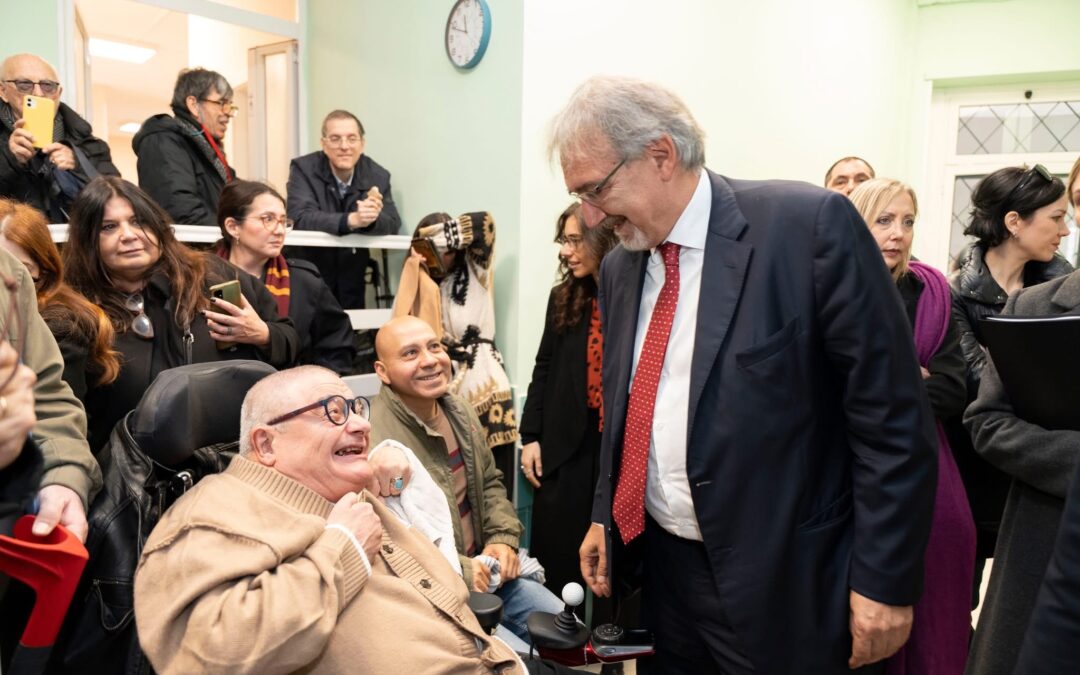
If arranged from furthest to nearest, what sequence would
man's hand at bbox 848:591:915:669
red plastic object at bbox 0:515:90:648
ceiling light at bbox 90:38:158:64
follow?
ceiling light at bbox 90:38:158:64, man's hand at bbox 848:591:915:669, red plastic object at bbox 0:515:90:648

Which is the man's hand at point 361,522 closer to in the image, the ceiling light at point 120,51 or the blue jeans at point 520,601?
the blue jeans at point 520,601

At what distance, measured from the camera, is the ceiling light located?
6.27 metres

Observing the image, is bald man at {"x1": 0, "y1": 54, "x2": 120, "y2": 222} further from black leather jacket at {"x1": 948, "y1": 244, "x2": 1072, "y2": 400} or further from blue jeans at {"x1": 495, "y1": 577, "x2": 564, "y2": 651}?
black leather jacket at {"x1": 948, "y1": 244, "x2": 1072, "y2": 400}

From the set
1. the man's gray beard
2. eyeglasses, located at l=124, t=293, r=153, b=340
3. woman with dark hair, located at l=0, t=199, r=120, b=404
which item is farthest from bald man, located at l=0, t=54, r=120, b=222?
the man's gray beard

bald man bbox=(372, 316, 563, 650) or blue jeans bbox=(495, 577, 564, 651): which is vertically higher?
bald man bbox=(372, 316, 563, 650)

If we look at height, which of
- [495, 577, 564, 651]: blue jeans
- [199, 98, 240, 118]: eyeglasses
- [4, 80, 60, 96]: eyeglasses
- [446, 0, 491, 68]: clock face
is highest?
[446, 0, 491, 68]: clock face

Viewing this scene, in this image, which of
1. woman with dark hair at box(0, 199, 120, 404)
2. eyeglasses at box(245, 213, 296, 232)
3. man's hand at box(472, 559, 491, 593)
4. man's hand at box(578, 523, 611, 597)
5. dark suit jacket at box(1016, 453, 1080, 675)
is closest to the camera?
dark suit jacket at box(1016, 453, 1080, 675)

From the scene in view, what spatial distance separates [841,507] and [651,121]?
0.79 m

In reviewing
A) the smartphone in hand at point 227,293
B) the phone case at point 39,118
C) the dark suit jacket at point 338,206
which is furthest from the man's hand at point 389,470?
the phone case at point 39,118

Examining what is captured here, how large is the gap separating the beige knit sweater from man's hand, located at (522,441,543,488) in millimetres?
1467

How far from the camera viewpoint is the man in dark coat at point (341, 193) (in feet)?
12.1

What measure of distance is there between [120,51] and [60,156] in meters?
4.42

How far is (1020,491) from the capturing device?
62.7 inches

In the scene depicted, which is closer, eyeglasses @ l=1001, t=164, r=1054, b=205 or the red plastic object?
the red plastic object
